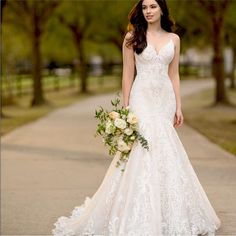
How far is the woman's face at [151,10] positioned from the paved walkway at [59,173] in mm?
1896

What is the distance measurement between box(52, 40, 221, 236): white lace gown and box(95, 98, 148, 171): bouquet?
0.07 metres

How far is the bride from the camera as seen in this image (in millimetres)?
4996

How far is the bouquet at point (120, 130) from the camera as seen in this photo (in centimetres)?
507

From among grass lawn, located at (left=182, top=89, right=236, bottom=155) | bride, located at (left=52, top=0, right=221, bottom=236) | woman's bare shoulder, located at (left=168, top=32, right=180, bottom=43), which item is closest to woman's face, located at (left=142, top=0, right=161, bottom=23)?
bride, located at (left=52, top=0, right=221, bottom=236)

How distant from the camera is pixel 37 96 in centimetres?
2559

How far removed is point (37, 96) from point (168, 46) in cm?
2091

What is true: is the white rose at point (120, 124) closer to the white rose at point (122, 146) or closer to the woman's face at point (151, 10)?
the white rose at point (122, 146)

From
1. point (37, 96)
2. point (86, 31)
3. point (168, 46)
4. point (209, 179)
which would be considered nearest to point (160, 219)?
point (168, 46)

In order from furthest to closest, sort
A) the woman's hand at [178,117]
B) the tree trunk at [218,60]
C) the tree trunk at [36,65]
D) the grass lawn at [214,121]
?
1. the tree trunk at [36,65]
2. the tree trunk at [218,60]
3. the grass lawn at [214,121]
4. the woman's hand at [178,117]

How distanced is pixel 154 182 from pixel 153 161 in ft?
0.57

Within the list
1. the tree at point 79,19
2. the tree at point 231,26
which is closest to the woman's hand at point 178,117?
the tree at point 231,26

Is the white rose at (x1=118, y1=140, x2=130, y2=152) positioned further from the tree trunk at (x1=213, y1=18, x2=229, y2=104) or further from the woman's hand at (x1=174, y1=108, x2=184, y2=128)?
the tree trunk at (x1=213, y1=18, x2=229, y2=104)

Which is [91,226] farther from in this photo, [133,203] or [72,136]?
[72,136]

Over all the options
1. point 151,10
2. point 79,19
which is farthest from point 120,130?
point 79,19
